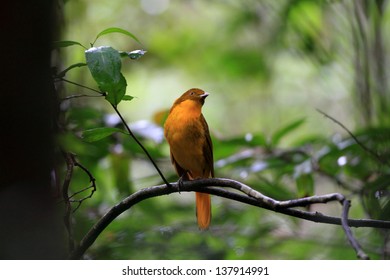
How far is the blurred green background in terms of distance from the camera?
3.01m

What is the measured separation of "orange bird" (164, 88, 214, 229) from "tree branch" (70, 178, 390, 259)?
581 mm

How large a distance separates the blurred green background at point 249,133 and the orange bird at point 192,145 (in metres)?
0.25

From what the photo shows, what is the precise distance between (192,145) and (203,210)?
1.09 feet

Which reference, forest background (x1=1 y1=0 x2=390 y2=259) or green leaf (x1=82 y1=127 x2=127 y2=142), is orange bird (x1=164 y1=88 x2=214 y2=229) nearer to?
forest background (x1=1 y1=0 x2=390 y2=259)

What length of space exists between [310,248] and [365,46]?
52.5 inches

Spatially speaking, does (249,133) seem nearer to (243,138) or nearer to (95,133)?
(243,138)

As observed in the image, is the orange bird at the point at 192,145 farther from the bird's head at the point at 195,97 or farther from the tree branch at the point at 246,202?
the tree branch at the point at 246,202

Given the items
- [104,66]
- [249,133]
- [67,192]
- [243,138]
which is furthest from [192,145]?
[104,66]

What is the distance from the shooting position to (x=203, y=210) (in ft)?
9.23

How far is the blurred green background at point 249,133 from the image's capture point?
301cm

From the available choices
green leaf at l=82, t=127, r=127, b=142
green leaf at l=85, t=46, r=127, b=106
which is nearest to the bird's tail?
green leaf at l=82, t=127, r=127, b=142

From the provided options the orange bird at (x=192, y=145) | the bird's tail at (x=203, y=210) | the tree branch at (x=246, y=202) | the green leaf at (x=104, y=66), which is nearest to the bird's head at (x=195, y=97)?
the orange bird at (x=192, y=145)
